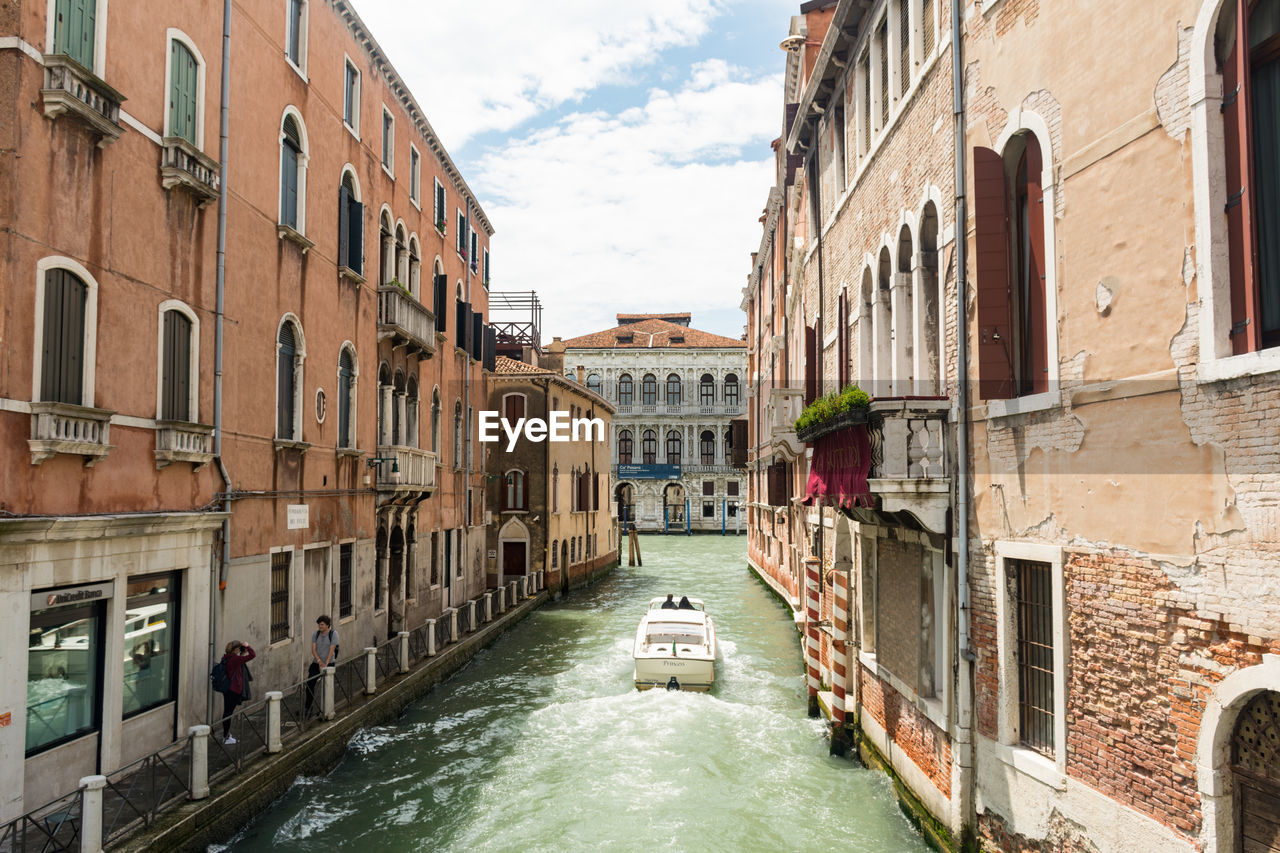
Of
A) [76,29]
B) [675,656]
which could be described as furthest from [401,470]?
[76,29]

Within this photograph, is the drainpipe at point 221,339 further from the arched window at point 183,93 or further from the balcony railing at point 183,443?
the arched window at point 183,93

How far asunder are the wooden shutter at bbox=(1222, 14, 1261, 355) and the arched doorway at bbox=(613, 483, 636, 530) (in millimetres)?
58743

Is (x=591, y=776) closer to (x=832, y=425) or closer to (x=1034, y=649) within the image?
(x=832, y=425)

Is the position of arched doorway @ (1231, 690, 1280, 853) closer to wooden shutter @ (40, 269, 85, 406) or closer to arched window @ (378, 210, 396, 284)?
wooden shutter @ (40, 269, 85, 406)

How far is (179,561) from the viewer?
9.87 meters

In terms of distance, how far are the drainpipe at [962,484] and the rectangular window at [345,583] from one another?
34.5 ft

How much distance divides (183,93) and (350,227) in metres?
5.16

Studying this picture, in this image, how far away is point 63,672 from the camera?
A: 8133mm

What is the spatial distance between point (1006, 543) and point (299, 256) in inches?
409

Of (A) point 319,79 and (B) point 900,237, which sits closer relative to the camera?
(B) point 900,237

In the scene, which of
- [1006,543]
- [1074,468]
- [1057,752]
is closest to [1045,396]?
[1074,468]

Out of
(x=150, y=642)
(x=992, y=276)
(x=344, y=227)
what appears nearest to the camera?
(x=992, y=276)

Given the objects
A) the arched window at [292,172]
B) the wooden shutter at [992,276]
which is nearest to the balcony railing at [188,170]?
the arched window at [292,172]

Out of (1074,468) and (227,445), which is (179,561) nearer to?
(227,445)
